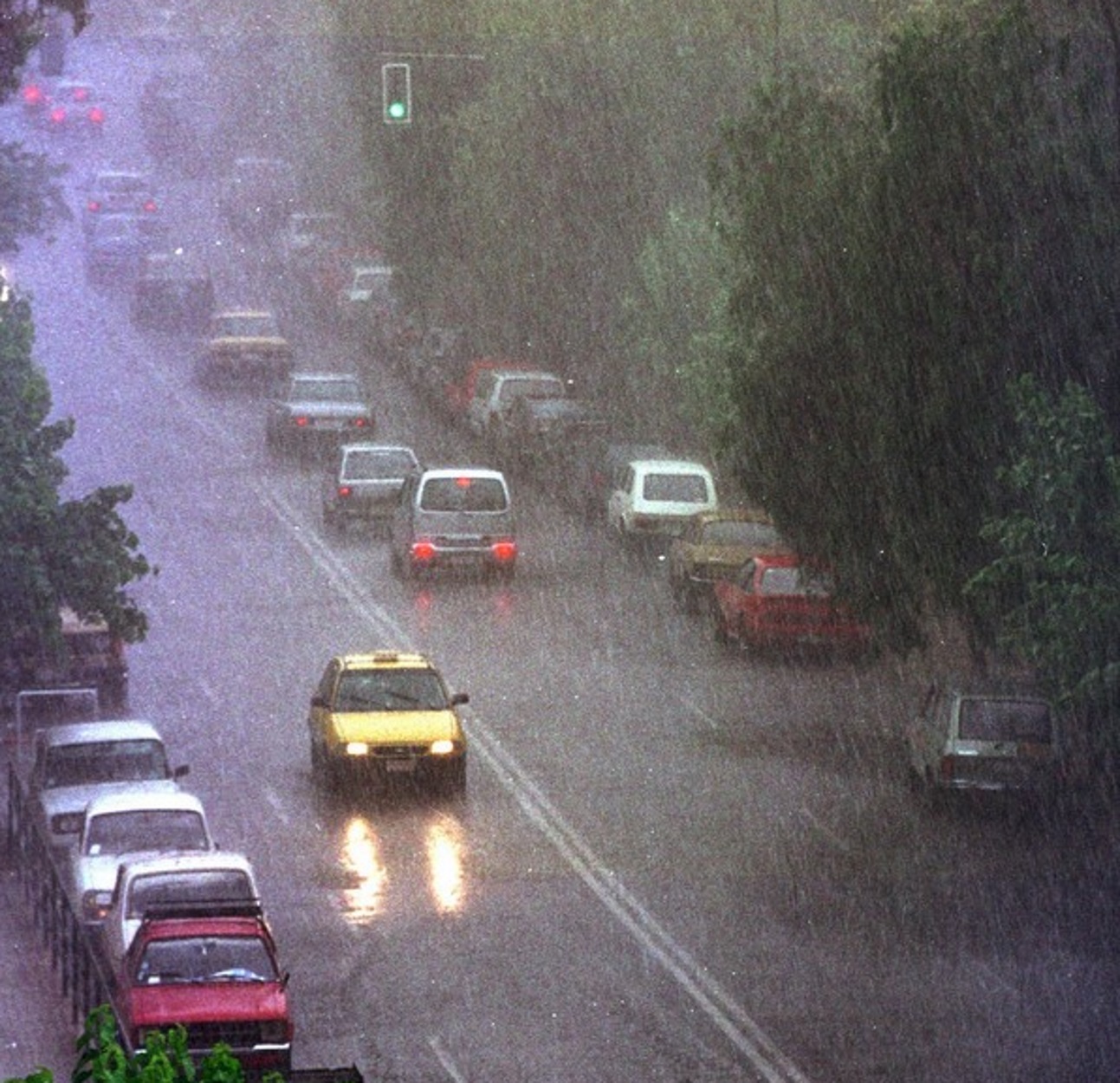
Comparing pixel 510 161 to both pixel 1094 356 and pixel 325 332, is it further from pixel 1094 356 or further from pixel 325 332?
pixel 1094 356

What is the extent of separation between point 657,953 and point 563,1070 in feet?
11.2

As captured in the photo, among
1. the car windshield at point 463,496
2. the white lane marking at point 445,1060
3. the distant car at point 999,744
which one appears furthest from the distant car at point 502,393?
the white lane marking at point 445,1060

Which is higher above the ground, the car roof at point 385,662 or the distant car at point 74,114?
the distant car at point 74,114

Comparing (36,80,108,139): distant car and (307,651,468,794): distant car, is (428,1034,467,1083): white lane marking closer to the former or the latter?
(307,651,468,794): distant car

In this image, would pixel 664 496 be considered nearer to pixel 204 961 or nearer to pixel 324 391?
pixel 324 391

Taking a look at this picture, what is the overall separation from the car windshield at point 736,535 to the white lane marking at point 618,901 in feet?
14.8

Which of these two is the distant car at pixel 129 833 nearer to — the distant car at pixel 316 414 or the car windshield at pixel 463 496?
the car windshield at pixel 463 496

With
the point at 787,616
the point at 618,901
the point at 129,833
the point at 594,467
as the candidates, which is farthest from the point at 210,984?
the point at 594,467

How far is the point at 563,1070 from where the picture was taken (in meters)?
20.4

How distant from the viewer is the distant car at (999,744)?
27594 millimetres

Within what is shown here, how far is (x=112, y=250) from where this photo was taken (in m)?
71.4

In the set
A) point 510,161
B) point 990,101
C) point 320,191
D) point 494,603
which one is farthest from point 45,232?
point 990,101

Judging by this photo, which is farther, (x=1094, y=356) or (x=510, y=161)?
→ (x=510, y=161)

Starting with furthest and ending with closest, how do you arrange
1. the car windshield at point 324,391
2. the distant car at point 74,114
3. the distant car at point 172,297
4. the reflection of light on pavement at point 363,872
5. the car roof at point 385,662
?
the distant car at point 74,114 < the distant car at point 172,297 < the car windshield at point 324,391 < the car roof at point 385,662 < the reflection of light on pavement at point 363,872
